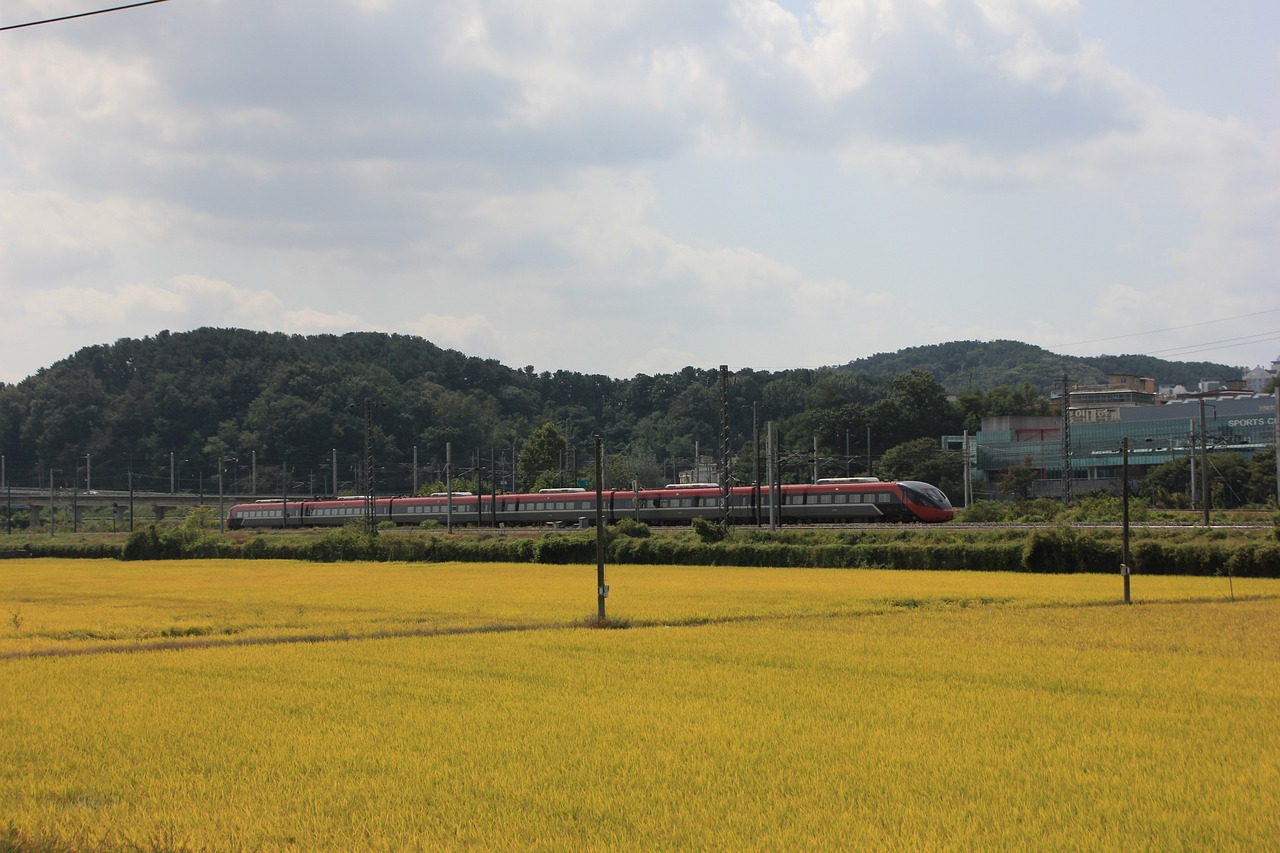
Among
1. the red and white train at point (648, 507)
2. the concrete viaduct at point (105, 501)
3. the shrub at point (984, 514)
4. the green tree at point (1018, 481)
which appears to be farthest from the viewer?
the concrete viaduct at point (105, 501)

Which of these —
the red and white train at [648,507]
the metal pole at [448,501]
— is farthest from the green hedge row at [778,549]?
the red and white train at [648,507]

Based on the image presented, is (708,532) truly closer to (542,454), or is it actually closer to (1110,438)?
(542,454)

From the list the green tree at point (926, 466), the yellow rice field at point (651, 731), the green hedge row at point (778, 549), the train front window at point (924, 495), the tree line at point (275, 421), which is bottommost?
the green hedge row at point (778, 549)

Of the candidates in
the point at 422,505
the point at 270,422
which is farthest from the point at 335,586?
the point at 270,422

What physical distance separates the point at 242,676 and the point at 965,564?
36.4 metres

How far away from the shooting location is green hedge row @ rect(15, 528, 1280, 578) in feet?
150

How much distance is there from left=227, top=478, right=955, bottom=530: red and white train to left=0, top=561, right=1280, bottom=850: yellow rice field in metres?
41.7

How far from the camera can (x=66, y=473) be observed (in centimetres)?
16212

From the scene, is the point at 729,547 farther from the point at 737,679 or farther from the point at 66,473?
the point at 66,473

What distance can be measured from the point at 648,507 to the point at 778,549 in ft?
90.5

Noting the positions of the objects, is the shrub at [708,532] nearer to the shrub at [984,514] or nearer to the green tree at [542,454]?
the shrub at [984,514]

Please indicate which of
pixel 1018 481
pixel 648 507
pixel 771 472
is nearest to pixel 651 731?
pixel 771 472

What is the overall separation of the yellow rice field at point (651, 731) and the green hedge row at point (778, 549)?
52.4ft

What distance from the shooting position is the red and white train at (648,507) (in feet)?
239
